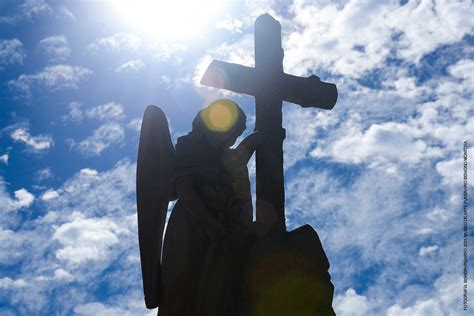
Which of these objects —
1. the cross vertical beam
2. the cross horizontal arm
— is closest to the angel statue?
the cross vertical beam

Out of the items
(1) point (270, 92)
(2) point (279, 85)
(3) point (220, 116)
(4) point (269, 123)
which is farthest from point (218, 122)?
(2) point (279, 85)

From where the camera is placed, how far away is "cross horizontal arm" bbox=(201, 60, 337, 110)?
6684mm

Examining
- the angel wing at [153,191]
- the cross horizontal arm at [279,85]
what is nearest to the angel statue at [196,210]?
the angel wing at [153,191]

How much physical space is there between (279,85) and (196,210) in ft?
5.82

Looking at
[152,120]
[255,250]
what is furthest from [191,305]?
[152,120]

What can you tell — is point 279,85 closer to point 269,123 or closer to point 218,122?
point 269,123

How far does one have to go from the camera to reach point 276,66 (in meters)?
6.93

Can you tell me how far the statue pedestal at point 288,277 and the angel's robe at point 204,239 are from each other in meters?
0.21

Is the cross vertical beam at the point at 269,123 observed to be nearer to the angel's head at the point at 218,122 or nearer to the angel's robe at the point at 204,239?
the angel's robe at the point at 204,239

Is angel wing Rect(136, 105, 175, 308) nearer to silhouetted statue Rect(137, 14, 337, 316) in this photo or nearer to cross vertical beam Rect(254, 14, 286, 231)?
silhouetted statue Rect(137, 14, 337, 316)

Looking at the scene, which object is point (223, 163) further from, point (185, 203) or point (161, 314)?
point (161, 314)

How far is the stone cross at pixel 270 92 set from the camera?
6.33 m

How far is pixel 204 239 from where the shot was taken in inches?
231

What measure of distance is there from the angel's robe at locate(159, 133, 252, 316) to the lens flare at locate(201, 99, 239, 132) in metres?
0.17
